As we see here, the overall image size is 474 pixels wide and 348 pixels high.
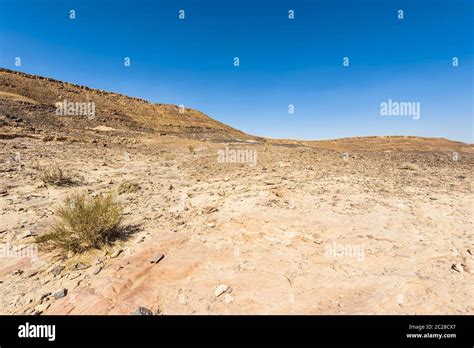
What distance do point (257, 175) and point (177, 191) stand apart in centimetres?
254

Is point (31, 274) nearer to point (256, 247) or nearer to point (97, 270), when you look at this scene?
point (97, 270)

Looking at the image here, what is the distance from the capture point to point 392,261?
3.62m

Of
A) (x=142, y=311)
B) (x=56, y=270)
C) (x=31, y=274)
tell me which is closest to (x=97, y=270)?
(x=56, y=270)

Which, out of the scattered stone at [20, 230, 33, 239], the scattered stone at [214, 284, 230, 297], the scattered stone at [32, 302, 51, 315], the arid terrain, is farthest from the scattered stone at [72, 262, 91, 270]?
the scattered stone at [214, 284, 230, 297]

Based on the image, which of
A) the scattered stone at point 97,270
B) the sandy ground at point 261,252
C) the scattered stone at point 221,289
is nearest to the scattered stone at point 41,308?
the sandy ground at point 261,252

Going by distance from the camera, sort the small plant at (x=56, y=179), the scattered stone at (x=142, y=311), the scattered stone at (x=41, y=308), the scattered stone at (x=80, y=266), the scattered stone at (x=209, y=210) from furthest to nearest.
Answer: the small plant at (x=56, y=179)
the scattered stone at (x=209, y=210)
the scattered stone at (x=80, y=266)
the scattered stone at (x=41, y=308)
the scattered stone at (x=142, y=311)

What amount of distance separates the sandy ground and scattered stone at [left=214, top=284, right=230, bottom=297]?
0.01 metres

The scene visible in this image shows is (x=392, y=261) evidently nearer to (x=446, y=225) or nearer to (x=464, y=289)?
(x=464, y=289)

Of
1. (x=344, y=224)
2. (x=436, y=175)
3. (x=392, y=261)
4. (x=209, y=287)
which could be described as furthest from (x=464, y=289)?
(x=436, y=175)

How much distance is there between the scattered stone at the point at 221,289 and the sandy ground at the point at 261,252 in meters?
0.01

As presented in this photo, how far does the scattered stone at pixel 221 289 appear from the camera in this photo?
314cm

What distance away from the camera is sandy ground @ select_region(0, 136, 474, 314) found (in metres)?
2.99

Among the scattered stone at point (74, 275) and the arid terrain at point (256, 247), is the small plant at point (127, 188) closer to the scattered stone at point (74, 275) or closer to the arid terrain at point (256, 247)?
the arid terrain at point (256, 247)

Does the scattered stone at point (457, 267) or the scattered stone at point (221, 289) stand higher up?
the scattered stone at point (457, 267)
